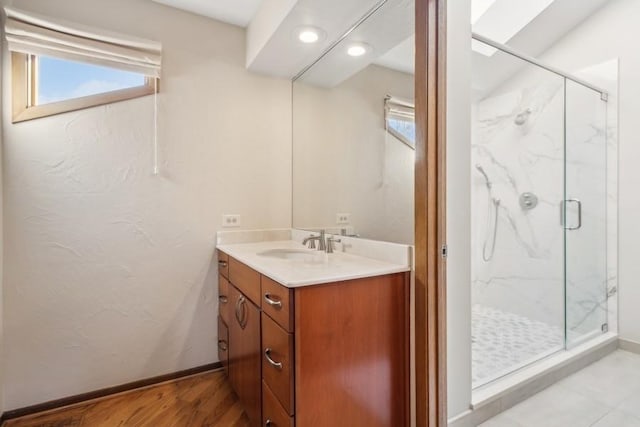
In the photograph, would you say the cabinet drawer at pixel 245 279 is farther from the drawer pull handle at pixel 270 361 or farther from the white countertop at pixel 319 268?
the drawer pull handle at pixel 270 361

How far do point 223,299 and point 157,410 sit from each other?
0.67 m

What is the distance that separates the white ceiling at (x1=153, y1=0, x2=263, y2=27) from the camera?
199 cm

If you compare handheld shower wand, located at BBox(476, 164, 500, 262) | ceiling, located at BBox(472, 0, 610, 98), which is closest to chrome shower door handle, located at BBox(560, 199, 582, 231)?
handheld shower wand, located at BBox(476, 164, 500, 262)

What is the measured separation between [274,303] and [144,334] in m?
1.25

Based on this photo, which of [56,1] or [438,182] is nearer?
[438,182]

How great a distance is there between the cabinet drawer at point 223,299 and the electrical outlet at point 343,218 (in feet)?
2.61

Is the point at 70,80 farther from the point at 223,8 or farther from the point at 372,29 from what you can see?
the point at 372,29

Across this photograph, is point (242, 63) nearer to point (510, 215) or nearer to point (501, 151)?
point (501, 151)

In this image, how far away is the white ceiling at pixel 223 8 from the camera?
6.52ft

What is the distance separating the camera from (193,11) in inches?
81.7

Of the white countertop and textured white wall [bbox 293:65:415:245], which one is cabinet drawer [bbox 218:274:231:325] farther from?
textured white wall [bbox 293:65:415:245]

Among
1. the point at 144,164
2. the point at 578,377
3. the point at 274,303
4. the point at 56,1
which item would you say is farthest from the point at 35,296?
the point at 578,377

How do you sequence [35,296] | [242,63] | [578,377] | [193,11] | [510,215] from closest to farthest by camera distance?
[35,296]
[578,377]
[193,11]
[242,63]
[510,215]

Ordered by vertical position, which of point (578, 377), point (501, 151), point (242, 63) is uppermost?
point (242, 63)
